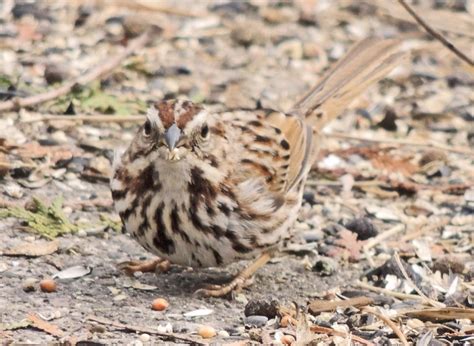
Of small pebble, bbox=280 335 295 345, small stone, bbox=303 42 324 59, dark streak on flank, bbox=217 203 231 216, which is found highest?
dark streak on flank, bbox=217 203 231 216

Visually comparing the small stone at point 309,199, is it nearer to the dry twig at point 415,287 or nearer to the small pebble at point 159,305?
the dry twig at point 415,287

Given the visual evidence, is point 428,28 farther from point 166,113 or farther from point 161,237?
point 161,237

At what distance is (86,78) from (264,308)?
279cm

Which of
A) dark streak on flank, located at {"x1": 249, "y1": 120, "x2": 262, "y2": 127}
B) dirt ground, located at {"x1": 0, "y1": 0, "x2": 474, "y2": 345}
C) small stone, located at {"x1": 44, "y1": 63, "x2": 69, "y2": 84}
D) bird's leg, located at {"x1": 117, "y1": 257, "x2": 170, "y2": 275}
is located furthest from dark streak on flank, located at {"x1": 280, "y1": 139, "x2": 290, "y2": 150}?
small stone, located at {"x1": 44, "y1": 63, "x2": 69, "y2": 84}

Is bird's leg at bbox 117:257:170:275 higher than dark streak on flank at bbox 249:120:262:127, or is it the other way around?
dark streak on flank at bbox 249:120:262:127

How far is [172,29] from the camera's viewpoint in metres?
9.34

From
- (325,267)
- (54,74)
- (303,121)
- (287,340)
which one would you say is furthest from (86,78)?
(287,340)

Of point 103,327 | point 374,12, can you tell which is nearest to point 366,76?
point 103,327

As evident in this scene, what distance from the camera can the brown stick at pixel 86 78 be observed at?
7.07 m

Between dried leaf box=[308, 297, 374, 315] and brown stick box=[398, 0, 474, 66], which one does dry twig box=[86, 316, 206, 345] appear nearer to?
dried leaf box=[308, 297, 374, 315]

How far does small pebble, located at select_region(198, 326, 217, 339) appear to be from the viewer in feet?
Answer: 16.4

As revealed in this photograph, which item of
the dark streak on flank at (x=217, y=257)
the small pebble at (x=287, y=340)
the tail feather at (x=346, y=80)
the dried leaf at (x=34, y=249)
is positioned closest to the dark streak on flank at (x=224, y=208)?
the dark streak on flank at (x=217, y=257)

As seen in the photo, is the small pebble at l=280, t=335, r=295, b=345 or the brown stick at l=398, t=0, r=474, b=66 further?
the brown stick at l=398, t=0, r=474, b=66

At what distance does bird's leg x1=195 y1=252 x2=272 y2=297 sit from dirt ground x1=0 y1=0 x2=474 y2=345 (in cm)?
4
